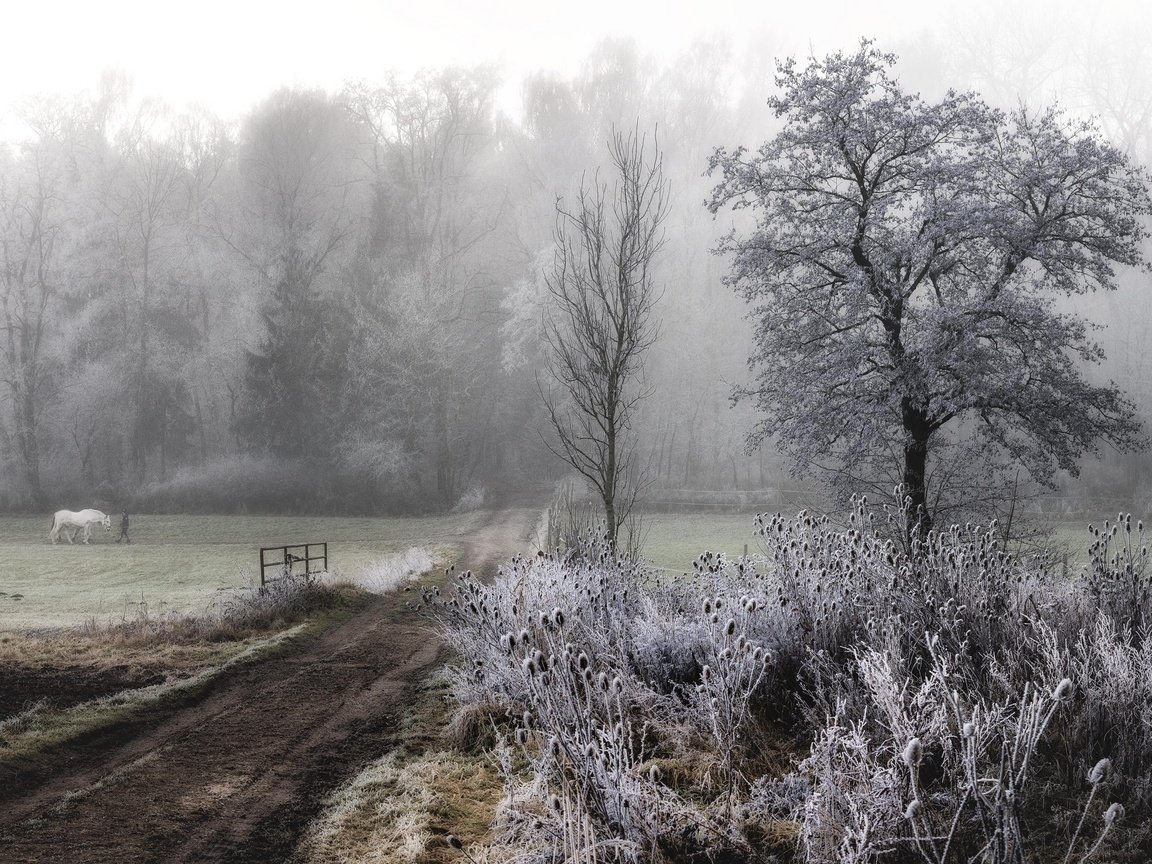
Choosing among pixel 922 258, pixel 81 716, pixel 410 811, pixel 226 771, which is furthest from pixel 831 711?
pixel 922 258

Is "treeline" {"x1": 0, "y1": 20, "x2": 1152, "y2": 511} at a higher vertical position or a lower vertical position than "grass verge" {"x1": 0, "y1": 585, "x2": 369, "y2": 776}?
higher

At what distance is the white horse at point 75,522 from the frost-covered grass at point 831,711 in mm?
21866

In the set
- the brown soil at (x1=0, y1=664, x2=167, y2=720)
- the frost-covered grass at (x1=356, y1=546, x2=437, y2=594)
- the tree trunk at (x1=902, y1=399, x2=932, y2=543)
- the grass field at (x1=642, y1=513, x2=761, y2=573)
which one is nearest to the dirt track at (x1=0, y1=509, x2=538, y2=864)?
the brown soil at (x1=0, y1=664, x2=167, y2=720)

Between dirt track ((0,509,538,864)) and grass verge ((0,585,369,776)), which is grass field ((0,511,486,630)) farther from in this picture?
dirt track ((0,509,538,864))

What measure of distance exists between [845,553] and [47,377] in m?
34.2

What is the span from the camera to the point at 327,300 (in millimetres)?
33781

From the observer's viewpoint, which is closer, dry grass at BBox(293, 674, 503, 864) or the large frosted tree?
dry grass at BBox(293, 674, 503, 864)

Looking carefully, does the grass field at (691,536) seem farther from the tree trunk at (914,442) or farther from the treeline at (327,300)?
the tree trunk at (914,442)

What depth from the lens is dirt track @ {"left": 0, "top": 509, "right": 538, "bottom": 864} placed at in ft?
14.9

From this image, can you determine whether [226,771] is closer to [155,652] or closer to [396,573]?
[155,652]

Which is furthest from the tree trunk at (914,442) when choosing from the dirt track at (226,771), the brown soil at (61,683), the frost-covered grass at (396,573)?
the brown soil at (61,683)

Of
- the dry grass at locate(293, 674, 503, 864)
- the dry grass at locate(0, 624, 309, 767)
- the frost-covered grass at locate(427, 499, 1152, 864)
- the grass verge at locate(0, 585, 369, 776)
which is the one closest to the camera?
the frost-covered grass at locate(427, 499, 1152, 864)

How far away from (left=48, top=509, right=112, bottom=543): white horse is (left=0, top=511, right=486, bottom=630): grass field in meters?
0.30

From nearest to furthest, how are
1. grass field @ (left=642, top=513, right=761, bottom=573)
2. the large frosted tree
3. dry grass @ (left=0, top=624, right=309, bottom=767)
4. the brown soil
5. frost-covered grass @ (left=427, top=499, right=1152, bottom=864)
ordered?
frost-covered grass @ (left=427, top=499, right=1152, bottom=864) → dry grass @ (left=0, top=624, right=309, bottom=767) → the brown soil → the large frosted tree → grass field @ (left=642, top=513, right=761, bottom=573)
